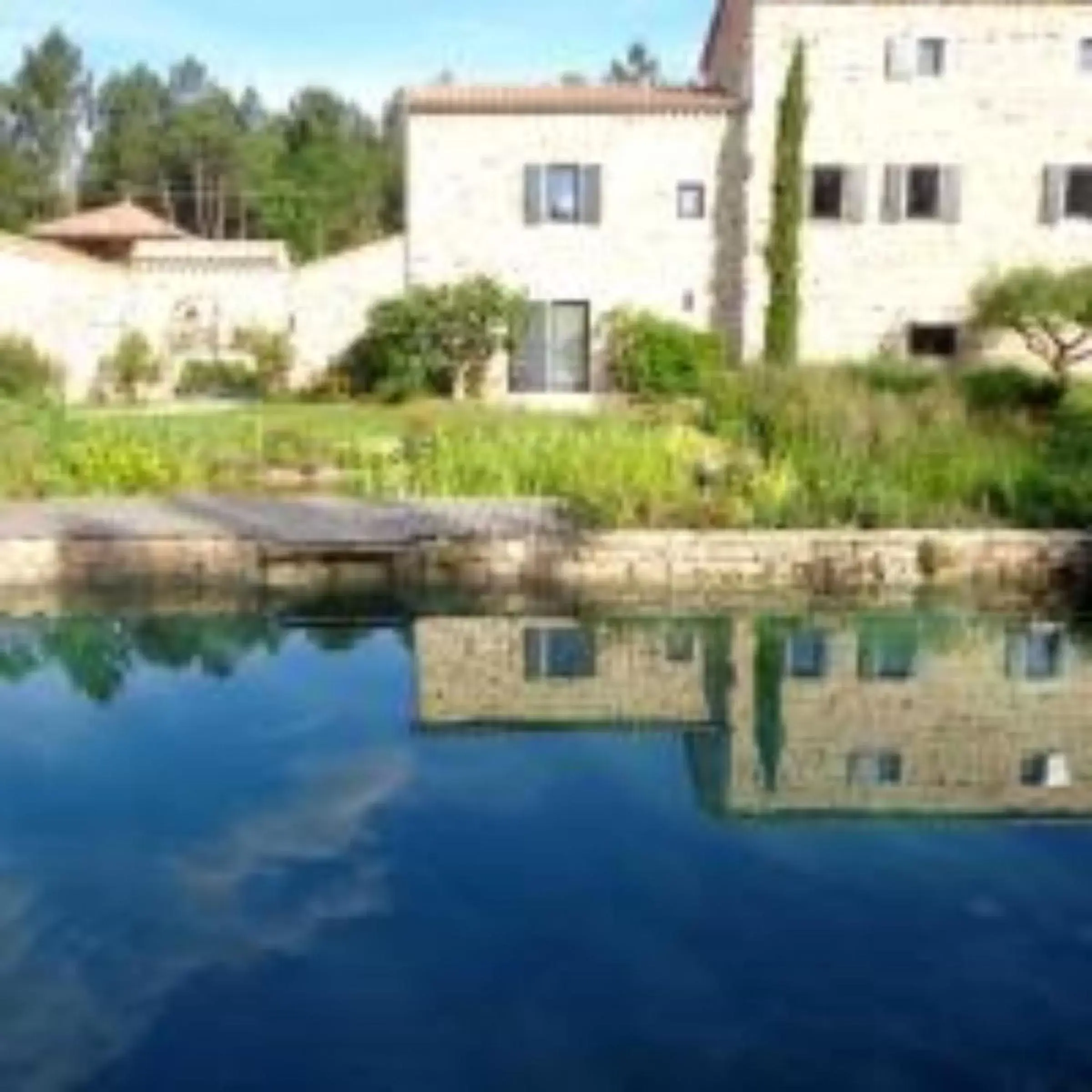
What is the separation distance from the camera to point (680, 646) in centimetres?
1603

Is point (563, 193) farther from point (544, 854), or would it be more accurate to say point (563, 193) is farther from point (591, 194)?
point (544, 854)

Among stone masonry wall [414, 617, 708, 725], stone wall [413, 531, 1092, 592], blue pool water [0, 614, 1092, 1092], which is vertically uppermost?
stone wall [413, 531, 1092, 592]

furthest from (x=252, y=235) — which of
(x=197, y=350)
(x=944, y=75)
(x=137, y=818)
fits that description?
(x=137, y=818)

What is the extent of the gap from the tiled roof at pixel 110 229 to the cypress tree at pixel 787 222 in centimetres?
2145

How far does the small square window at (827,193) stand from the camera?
1129 inches

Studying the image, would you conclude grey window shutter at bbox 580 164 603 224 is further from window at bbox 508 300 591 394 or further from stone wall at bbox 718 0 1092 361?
stone wall at bbox 718 0 1092 361

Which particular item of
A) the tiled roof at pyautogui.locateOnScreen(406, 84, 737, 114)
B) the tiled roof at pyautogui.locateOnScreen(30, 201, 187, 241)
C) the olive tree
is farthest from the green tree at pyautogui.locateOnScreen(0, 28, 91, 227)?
the olive tree

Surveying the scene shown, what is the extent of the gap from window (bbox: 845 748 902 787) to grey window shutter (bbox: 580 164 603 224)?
659 inches

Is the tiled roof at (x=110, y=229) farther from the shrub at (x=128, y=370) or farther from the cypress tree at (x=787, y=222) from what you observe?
the cypress tree at (x=787, y=222)

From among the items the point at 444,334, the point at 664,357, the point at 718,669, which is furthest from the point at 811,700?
the point at 444,334

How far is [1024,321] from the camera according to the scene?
27922mm

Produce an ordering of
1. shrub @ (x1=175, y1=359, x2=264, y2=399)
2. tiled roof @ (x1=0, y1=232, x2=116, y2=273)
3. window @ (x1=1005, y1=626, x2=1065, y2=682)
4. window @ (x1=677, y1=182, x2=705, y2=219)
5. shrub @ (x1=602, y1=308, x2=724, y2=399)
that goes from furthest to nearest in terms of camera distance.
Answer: shrub @ (x1=175, y1=359, x2=264, y2=399) → tiled roof @ (x1=0, y1=232, x2=116, y2=273) → window @ (x1=677, y1=182, x2=705, y2=219) → shrub @ (x1=602, y1=308, x2=724, y2=399) → window @ (x1=1005, y1=626, x2=1065, y2=682)

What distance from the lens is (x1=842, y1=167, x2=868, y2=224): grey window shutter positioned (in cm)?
2859

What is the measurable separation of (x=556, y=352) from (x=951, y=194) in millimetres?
6249
